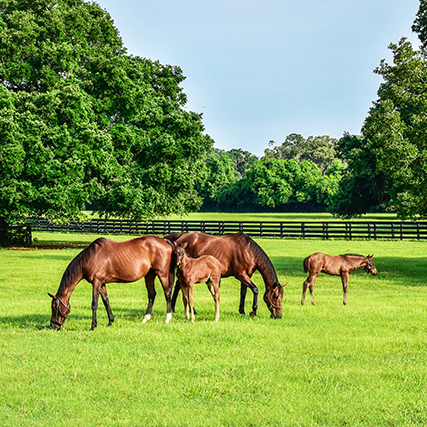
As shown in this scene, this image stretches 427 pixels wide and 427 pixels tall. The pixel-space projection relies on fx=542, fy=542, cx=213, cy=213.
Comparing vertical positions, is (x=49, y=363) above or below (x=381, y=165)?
below

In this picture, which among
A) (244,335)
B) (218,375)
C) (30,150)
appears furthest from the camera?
(30,150)

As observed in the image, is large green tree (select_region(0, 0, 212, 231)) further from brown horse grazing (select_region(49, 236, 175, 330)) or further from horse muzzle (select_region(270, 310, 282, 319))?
horse muzzle (select_region(270, 310, 282, 319))

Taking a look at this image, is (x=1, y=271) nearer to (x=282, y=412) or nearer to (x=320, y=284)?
(x=320, y=284)

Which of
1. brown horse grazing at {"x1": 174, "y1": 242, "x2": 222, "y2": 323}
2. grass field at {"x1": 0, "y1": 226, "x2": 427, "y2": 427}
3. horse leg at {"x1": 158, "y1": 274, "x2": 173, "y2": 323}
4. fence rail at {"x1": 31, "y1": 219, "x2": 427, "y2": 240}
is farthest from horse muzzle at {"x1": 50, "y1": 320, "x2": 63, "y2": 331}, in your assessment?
fence rail at {"x1": 31, "y1": 219, "x2": 427, "y2": 240}

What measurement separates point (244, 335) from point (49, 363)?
3.37 meters

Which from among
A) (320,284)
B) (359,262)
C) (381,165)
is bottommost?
(320,284)

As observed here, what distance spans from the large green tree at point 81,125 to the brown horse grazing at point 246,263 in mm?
17630

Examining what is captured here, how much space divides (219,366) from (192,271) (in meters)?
2.96

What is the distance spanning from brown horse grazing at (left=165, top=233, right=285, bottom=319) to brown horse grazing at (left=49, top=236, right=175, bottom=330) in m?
1.11

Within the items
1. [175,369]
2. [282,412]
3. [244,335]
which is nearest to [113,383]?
[175,369]

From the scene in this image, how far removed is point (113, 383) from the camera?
6852 millimetres

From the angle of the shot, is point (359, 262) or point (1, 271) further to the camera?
Answer: point (1, 271)

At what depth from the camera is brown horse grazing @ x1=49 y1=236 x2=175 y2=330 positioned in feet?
32.5

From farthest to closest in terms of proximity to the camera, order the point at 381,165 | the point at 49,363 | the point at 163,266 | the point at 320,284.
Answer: the point at 381,165 → the point at 320,284 → the point at 163,266 → the point at 49,363
